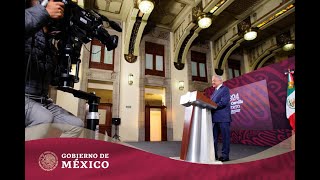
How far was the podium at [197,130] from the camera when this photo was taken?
4.70 ft

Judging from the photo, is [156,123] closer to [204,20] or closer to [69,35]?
[204,20]

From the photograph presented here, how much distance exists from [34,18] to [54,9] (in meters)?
0.07

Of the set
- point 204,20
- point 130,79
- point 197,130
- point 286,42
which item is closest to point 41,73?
point 197,130

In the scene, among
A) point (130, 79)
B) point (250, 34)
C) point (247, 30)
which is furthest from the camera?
point (247, 30)

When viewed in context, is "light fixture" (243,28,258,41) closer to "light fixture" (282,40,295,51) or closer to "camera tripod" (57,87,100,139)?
"light fixture" (282,40,295,51)

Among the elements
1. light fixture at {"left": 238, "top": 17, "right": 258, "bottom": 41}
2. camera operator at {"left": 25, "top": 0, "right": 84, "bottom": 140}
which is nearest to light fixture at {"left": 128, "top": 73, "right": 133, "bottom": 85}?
light fixture at {"left": 238, "top": 17, "right": 258, "bottom": 41}

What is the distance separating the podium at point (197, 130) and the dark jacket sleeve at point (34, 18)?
1101 millimetres

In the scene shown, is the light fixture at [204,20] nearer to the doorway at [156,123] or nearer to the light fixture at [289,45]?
the doorway at [156,123]

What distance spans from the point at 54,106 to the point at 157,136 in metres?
5.95

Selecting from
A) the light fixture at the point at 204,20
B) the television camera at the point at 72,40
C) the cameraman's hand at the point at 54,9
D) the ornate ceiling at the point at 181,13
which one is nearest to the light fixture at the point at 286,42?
the ornate ceiling at the point at 181,13

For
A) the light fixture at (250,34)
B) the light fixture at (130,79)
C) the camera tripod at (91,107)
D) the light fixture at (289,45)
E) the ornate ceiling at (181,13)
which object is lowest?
the camera tripod at (91,107)

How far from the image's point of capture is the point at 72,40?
75 cm
